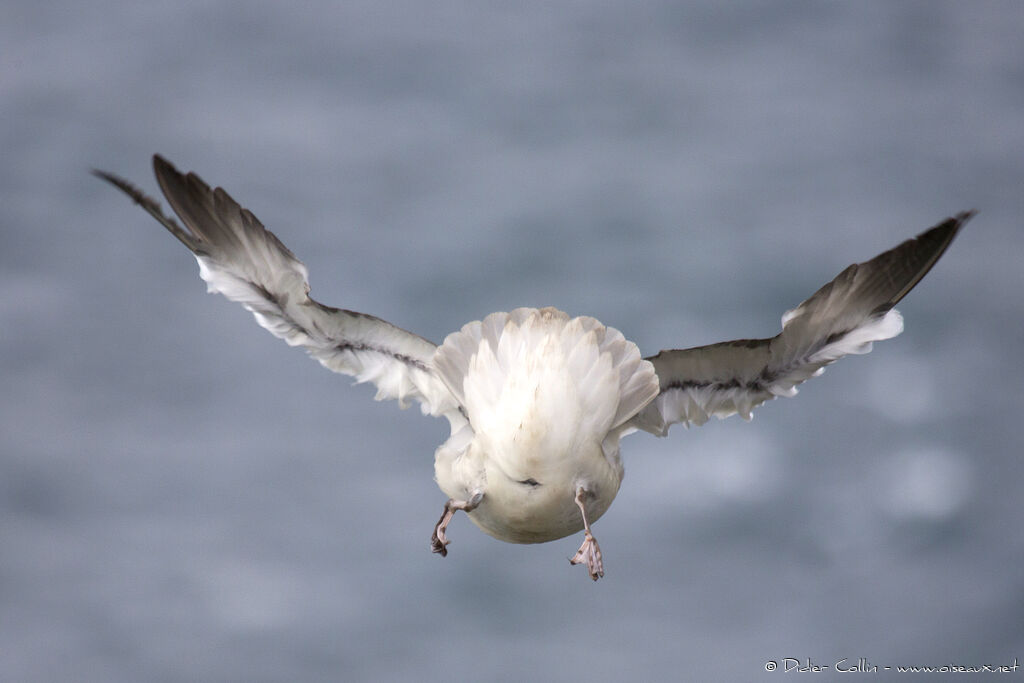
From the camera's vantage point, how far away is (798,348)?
12.5 m

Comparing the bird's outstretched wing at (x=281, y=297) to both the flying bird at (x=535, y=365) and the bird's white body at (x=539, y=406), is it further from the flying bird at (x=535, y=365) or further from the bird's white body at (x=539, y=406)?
the bird's white body at (x=539, y=406)

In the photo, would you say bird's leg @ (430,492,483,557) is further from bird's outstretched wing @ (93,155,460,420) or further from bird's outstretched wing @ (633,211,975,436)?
bird's outstretched wing @ (633,211,975,436)

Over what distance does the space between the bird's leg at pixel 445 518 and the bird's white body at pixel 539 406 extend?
2.7 inches

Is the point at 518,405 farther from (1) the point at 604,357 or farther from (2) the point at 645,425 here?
(2) the point at 645,425

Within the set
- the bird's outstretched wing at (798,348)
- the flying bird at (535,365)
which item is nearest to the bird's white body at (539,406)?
the flying bird at (535,365)

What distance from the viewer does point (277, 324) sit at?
12.9 m

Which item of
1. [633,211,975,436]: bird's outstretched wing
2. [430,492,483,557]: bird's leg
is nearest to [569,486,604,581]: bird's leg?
[430,492,483,557]: bird's leg

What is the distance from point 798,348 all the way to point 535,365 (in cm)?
237

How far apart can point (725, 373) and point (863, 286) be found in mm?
1435

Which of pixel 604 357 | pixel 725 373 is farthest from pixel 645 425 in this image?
pixel 604 357

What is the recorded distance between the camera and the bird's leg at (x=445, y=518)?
38.3ft

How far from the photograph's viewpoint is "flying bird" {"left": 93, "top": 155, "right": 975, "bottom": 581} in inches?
453

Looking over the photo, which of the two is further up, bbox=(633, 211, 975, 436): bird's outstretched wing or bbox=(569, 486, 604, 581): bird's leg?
bbox=(633, 211, 975, 436): bird's outstretched wing

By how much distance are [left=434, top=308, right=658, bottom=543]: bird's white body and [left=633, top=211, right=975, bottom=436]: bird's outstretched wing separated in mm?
1033
